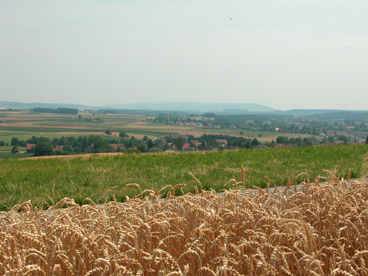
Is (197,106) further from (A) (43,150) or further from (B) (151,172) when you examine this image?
(B) (151,172)

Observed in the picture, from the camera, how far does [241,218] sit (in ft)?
11.0

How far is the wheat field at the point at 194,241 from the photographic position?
94.0 inches

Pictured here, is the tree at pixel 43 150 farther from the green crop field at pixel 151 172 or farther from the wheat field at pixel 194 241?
the wheat field at pixel 194 241

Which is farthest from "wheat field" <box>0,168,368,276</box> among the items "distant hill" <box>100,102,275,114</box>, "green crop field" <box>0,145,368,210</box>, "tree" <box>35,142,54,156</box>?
"distant hill" <box>100,102,275,114</box>

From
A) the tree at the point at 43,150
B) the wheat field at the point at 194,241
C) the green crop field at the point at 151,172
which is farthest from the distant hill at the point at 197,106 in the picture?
the wheat field at the point at 194,241

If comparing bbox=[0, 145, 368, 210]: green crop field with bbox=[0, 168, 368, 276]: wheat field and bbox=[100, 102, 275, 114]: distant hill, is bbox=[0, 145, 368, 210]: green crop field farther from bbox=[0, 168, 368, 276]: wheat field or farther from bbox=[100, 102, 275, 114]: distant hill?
bbox=[100, 102, 275, 114]: distant hill

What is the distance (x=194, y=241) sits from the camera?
274 cm

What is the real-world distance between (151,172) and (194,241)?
6.89 metres

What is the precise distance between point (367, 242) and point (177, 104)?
522 feet

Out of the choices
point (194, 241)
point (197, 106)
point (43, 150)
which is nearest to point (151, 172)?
point (194, 241)

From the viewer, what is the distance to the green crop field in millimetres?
7547

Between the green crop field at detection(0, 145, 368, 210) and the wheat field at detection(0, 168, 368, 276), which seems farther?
the green crop field at detection(0, 145, 368, 210)

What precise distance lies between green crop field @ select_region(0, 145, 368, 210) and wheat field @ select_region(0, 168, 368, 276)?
2882 mm

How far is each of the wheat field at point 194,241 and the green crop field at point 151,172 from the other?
2882 mm
